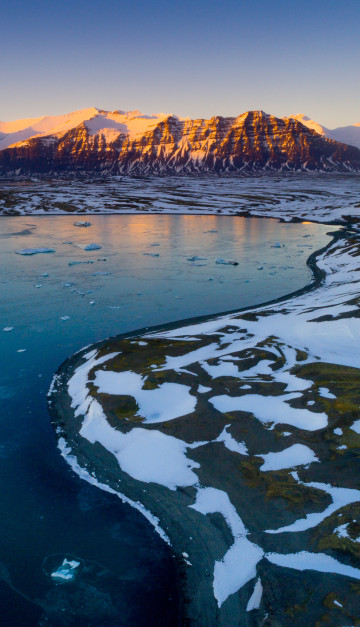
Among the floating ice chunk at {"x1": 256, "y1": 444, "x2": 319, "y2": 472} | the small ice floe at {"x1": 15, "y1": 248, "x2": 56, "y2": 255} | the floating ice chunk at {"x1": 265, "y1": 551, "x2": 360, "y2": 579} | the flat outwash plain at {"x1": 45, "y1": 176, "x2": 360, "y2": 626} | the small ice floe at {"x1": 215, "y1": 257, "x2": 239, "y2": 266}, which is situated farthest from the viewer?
the small ice floe at {"x1": 15, "y1": 248, "x2": 56, "y2": 255}

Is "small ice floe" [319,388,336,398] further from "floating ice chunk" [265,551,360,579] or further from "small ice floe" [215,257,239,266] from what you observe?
"small ice floe" [215,257,239,266]

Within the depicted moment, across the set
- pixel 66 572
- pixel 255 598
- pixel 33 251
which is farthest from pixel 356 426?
pixel 33 251

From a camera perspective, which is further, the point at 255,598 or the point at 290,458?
the point at 290,458

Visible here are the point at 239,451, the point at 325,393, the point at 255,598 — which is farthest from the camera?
the point at 325,393

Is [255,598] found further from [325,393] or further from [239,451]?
[325,393]

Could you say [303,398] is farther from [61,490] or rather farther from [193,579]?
[61,490]

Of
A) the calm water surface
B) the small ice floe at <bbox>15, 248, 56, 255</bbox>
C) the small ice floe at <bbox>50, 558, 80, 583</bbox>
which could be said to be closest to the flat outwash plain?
the calm water surface

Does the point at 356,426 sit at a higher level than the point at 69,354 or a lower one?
higher

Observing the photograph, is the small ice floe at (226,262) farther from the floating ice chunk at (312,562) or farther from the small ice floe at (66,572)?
the small ice floe at (66,572)
